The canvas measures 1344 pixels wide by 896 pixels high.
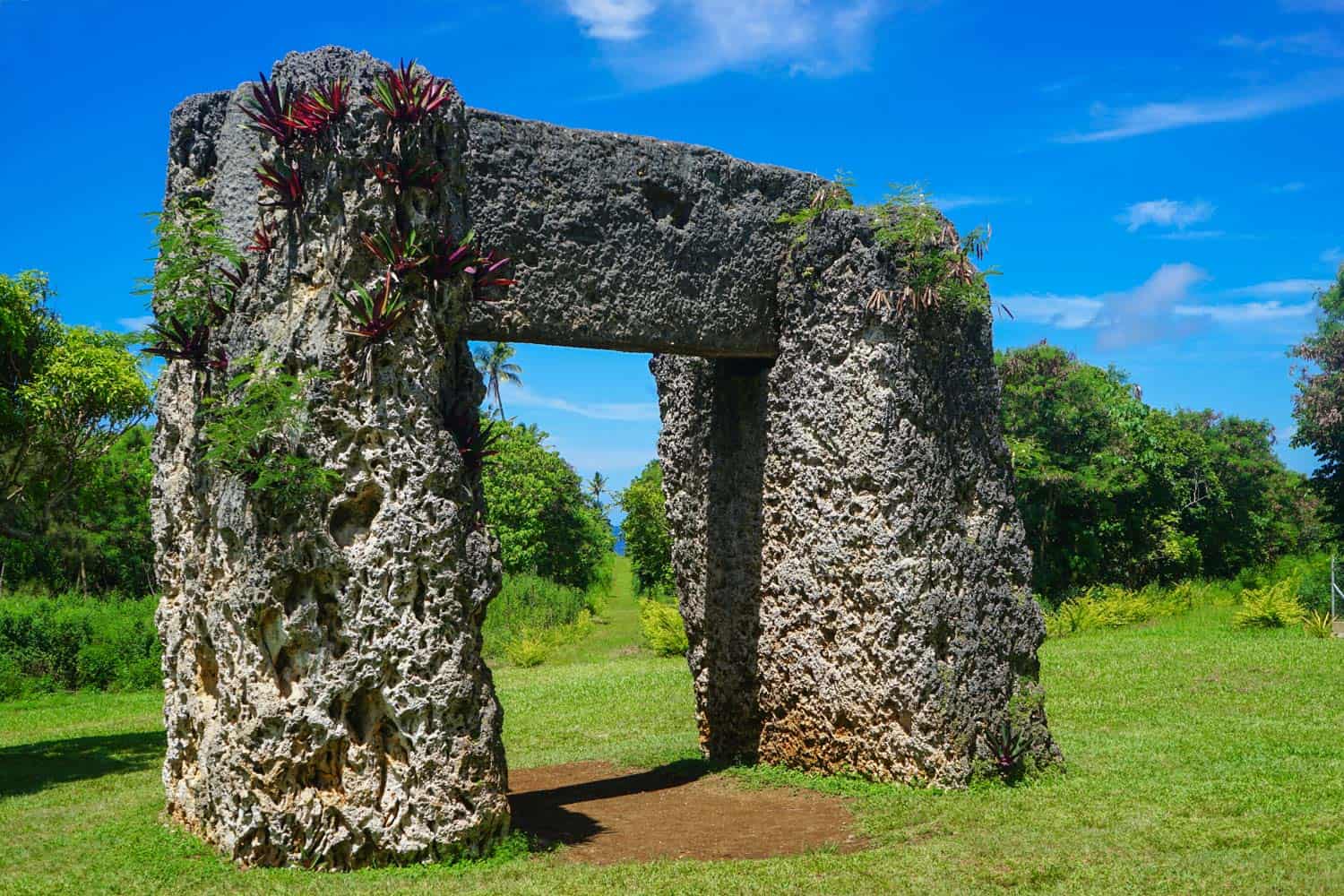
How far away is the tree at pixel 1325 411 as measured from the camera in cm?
2570

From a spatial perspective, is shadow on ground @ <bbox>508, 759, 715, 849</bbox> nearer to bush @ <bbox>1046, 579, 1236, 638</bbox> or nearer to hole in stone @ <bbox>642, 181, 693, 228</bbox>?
hole in stone @ <bbox>642, 181, 693, 228</bbox>

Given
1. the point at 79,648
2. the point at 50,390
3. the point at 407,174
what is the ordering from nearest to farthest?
the point at 407,174 → the point at 50,390 → the point at 79,648

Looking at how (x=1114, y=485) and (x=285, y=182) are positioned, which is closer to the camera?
(x=285, y=182)

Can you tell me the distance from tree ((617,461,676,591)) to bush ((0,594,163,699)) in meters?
14.3

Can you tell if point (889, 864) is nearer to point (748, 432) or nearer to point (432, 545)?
point (432, 545)

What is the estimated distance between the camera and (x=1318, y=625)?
16.5 metres

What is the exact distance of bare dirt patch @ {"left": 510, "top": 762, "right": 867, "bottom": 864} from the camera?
709 centimetres

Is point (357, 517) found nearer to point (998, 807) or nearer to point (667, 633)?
point (998, 807)

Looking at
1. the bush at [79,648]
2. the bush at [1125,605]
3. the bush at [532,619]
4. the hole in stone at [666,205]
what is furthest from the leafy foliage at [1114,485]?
the hole in stone at [666,205]

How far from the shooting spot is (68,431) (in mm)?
13312

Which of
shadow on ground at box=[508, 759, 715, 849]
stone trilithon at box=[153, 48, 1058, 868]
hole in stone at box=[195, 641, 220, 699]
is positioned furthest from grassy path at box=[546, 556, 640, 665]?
hole in stone at box=[195, 641, 220, 699]

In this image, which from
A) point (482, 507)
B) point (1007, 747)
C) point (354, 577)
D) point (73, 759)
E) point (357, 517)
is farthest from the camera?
point (73, 759)

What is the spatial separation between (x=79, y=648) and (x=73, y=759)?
7.94 metres

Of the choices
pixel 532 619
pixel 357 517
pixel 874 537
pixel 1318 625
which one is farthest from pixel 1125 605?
pixel 357 517
